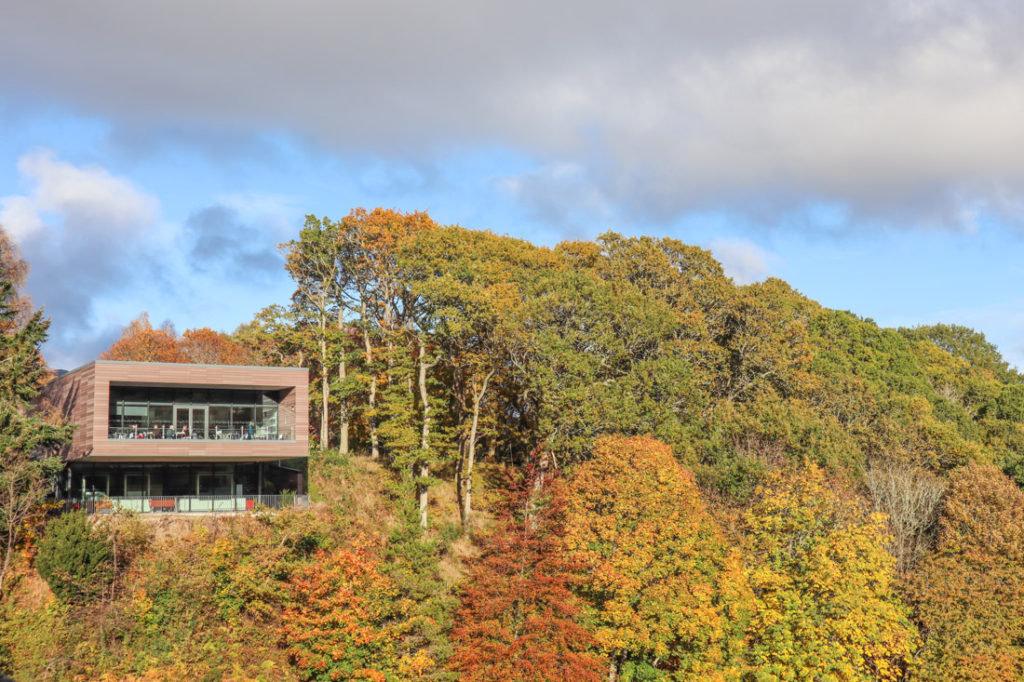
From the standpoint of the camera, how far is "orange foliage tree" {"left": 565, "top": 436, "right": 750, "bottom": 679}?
130 feet

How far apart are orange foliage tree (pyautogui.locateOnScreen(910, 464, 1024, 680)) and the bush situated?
34934 millimetres

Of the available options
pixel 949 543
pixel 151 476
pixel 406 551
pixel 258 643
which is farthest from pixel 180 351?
pixel 949 543

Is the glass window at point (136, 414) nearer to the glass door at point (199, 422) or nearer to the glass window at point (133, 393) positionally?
the glass window at point (133, 393)

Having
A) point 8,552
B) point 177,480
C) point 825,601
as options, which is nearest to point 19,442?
point 8,552

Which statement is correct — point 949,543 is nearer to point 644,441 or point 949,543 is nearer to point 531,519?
point 644,441

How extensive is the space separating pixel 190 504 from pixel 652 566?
2244 centimetres

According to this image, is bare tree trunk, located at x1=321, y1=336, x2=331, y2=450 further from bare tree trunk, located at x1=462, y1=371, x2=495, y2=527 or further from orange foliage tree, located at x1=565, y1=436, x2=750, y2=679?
orange foliage tree, located at x1=565, y1=436, x2=750, y2=679

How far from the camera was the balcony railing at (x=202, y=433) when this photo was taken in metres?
42.5

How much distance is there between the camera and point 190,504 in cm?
4338

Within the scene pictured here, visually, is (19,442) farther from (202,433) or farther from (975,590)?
(975,590)

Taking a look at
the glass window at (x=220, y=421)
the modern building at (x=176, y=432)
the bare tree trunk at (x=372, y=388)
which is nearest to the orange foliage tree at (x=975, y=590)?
the modern building at (x=176, y=432)

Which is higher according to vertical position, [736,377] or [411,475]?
[736,377]

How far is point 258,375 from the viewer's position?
45406 millimetres

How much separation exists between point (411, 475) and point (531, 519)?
9.37 metres
